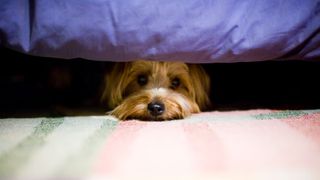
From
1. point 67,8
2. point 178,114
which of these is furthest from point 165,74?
point 67,8

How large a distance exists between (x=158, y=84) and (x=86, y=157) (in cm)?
82

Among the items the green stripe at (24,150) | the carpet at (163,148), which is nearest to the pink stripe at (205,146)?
the carpet at (163,148)

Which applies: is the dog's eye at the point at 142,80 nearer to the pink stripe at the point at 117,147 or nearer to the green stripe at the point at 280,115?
the pink stripe at the point at 117,147

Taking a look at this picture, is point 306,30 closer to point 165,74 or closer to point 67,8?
point 165,74

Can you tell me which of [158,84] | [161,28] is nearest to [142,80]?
[158,84]

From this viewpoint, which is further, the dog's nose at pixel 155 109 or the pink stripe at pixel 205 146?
the dog's nose at pixel 155 109

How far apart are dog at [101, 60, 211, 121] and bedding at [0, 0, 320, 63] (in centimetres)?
31

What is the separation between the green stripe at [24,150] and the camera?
92 cm

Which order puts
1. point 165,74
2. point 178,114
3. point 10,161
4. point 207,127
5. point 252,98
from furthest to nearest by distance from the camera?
point 252,98 → point 165,74 → point 178,114 → point 207,127 → point 10,161

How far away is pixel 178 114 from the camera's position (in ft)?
5.21

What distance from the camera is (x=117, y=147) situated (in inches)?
42.6

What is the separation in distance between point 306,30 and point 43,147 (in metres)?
0.91

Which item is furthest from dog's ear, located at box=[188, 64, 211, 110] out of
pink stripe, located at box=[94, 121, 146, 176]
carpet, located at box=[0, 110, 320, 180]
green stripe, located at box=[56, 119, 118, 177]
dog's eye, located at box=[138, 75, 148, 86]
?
green stripe, located at box=[56, 119, 118, 177]

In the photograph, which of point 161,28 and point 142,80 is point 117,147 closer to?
point 161,28
